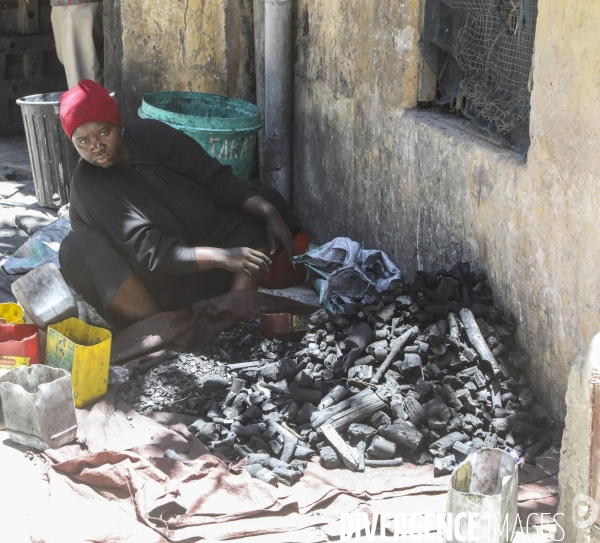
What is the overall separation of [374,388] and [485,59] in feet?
5.79

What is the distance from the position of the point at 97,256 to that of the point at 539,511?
8.47ft

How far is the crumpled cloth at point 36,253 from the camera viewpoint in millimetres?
5633

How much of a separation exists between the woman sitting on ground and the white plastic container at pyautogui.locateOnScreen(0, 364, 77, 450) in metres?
0.79

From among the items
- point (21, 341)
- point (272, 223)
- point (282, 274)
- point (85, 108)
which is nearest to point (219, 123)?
point (272, 223)

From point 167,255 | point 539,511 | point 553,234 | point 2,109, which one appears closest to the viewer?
point 539,511

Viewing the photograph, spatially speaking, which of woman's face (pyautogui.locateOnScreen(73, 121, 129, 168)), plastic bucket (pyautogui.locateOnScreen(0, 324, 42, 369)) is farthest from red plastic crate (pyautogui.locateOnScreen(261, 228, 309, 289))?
plastic bucket (pyautogui.locateOnScreen(0, 324, 42, 369))

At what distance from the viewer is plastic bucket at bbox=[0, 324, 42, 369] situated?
A: 3.92m

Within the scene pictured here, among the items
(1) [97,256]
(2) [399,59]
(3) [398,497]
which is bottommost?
(3) [398,497]

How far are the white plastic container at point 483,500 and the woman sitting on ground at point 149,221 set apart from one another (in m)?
2.01

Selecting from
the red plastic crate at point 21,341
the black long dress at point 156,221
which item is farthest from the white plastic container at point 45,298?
the black long dress at point 156,221

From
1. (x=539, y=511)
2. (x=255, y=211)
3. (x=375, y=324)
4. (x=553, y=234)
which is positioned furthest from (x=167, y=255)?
(x=539, y=511)

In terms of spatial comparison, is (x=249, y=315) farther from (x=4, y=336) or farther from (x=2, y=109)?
(x=2, y=109)

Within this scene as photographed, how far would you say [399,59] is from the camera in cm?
473

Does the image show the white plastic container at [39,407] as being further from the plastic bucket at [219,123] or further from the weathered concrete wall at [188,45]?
the weathered concrete wall at [188,45]
